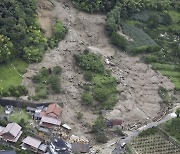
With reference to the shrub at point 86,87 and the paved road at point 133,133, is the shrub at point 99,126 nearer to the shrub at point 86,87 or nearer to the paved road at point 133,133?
the paved road at point 133,133

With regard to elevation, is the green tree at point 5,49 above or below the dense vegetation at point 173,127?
above

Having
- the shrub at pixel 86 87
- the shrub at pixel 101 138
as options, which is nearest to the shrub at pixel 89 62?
the shrub at pixel 86 87

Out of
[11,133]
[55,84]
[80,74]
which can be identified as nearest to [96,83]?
[80,74]

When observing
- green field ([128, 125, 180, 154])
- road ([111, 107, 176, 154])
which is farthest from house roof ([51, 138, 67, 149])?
green field ([128, 125, 180, 154])

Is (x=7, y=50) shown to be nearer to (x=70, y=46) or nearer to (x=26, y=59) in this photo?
(x=26, y=59)

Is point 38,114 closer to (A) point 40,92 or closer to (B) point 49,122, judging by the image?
(B) point 49,122

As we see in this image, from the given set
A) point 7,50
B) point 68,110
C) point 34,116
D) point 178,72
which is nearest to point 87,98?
point 68,110

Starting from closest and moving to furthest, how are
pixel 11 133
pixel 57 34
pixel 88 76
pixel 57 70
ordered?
pixel 11 133 < pixel 57 70 < pixel 88 76 < pixel 57 34
